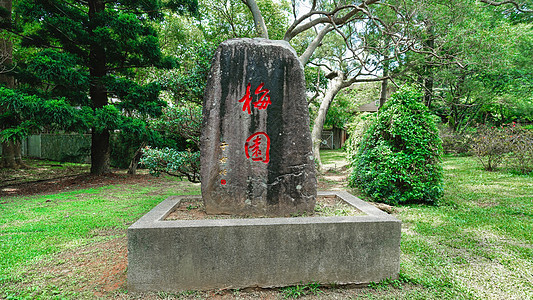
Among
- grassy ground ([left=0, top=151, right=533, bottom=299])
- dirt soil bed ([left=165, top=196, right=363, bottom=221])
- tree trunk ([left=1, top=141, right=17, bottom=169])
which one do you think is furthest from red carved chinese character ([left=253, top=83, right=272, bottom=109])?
tree trunk ([left=1, top=141, right=17, bottom=169])

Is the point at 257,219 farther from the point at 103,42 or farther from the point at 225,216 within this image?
the point at 103,42

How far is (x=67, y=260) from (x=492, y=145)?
371 inches

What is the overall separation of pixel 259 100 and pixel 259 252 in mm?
1566

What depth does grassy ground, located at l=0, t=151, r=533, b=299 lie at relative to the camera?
245 centimetres

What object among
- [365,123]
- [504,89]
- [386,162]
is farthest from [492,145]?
[504,89]

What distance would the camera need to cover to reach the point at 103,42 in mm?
7059

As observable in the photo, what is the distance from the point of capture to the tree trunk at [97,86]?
7445 millimetres

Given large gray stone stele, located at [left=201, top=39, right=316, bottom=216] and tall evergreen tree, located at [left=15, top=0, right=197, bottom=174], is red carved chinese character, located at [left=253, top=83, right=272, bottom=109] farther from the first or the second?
tall evergreen tree, located at [left=15, top=0, right=197, bottom=174]

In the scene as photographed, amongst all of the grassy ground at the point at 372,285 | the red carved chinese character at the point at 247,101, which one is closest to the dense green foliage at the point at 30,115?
the grassy ground at the point at 372,285

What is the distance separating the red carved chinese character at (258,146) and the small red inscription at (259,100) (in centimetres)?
28

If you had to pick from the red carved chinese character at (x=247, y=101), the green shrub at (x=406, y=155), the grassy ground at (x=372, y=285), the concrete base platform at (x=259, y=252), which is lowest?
the grassy ground at (x=372, y=285)

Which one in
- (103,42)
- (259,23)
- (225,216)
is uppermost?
(259,23)

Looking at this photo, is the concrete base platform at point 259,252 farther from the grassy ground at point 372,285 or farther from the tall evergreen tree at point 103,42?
the tall evergreen tree at point 103,42

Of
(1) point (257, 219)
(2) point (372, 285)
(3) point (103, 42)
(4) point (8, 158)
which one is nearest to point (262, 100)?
(1) point (257, 219)
